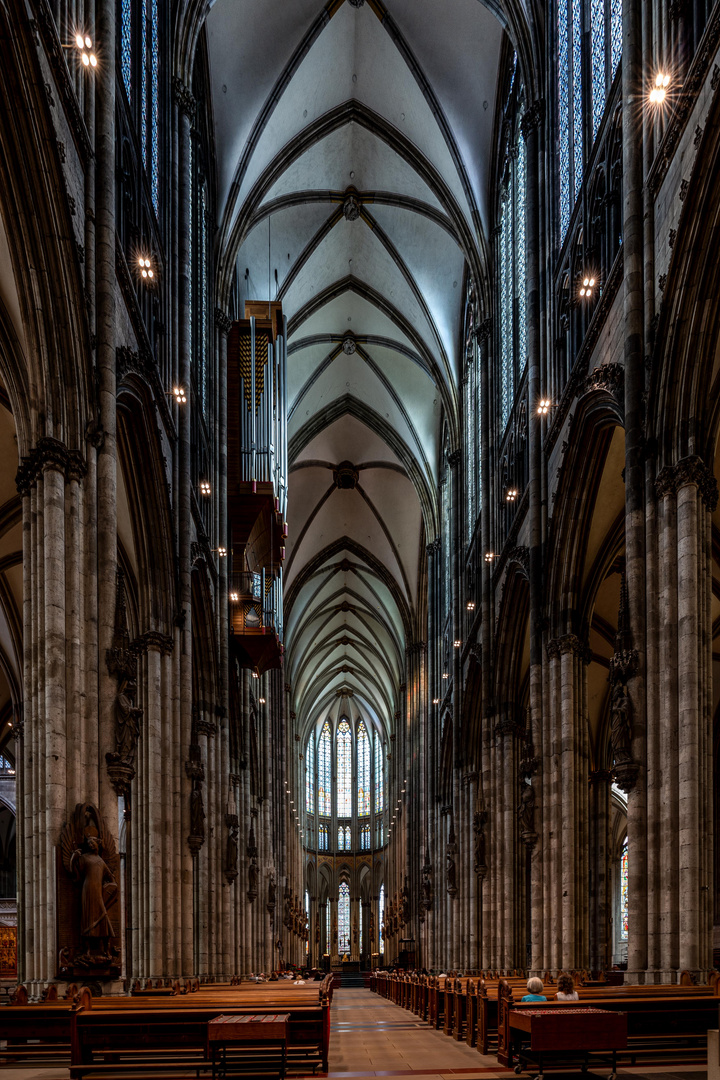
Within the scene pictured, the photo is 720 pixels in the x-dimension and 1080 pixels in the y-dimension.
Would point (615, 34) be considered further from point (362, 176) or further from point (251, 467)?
point (362, 176)

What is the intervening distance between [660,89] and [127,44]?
9171 mm

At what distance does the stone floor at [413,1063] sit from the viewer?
1005cm

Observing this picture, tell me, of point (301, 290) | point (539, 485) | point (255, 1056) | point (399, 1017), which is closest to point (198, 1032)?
point (255, 1056)

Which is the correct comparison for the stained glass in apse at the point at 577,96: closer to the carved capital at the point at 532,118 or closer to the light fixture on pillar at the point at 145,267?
the carved capital at the point at 532,118

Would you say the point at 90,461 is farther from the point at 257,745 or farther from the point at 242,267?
the point at 257,745

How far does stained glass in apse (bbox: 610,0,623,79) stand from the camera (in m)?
18.0

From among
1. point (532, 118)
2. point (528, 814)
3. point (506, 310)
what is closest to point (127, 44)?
point (532, 118)

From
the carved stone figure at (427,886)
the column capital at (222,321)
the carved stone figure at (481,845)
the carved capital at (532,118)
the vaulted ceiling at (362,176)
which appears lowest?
the carved stone figure at (427,886)

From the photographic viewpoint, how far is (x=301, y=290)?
130 feet

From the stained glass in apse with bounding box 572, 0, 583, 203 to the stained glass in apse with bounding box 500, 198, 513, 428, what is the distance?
704 cm

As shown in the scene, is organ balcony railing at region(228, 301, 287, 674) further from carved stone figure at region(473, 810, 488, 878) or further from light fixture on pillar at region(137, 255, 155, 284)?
light fixture on pillar at region(137, 255, 155, 284)

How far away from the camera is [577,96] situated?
21312 mm

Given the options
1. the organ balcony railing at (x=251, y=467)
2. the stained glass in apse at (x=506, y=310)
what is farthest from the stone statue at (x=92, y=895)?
the stained glass in apse at (x=506, y=310)

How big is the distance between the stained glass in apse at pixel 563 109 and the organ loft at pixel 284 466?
0.62 feet
